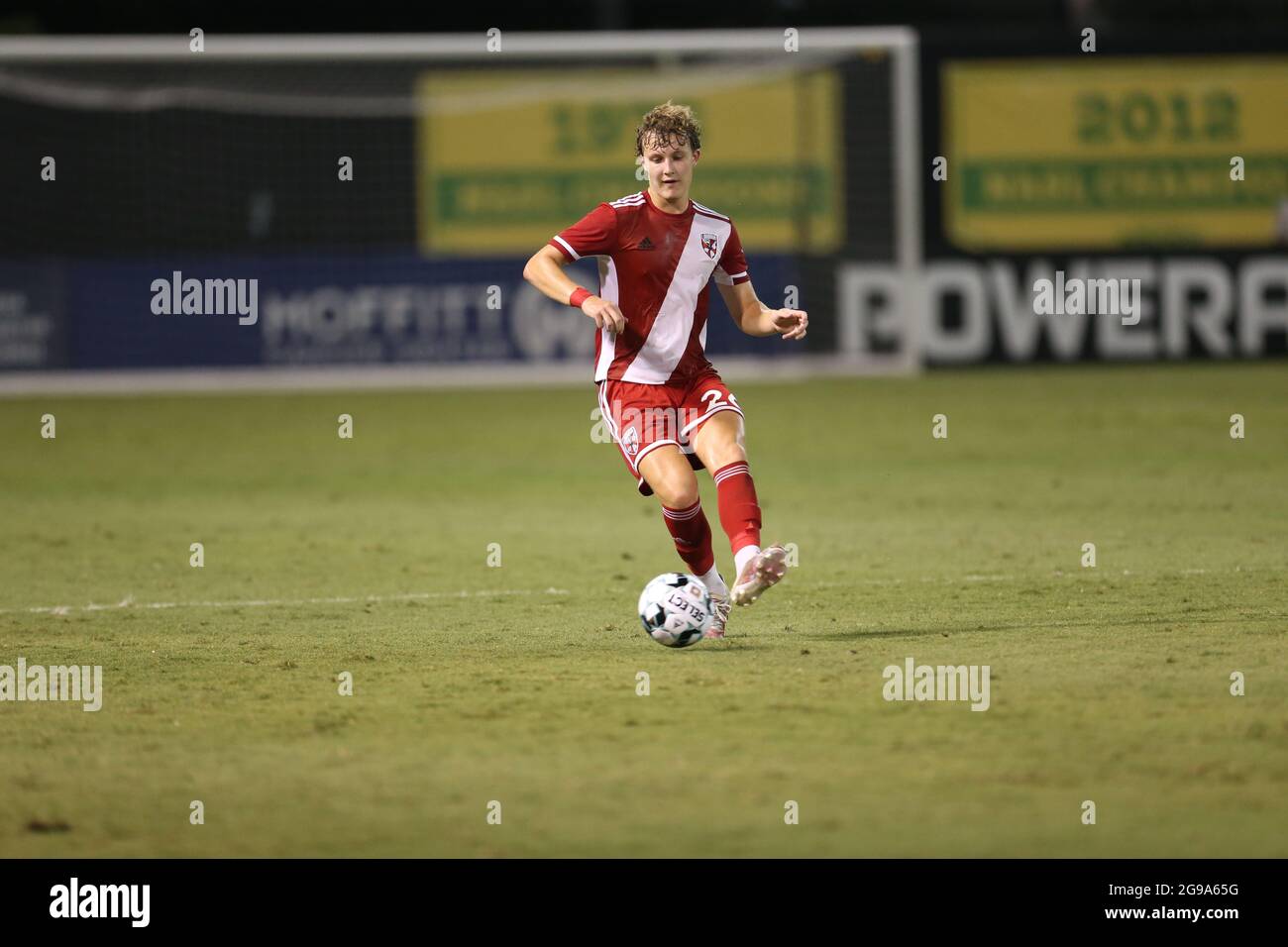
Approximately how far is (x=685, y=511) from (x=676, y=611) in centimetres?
51

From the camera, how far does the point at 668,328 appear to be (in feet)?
29.1

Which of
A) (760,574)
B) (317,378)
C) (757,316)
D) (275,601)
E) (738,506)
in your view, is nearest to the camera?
(760,574)

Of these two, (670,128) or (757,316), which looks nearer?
(670,128)

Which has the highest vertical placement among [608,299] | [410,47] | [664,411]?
[410,47]

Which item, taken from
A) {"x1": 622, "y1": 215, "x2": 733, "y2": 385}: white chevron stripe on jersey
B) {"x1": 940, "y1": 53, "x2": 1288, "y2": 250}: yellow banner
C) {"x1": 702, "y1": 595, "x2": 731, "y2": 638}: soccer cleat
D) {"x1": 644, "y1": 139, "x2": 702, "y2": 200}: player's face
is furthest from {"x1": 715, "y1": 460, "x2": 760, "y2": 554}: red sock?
{"x1": 940, "y1": 53, "x2": 1288, "y2": 250}: yellow banner

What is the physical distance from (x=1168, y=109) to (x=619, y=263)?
63.3ft

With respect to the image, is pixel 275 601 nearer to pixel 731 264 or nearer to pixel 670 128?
pixel 731 264

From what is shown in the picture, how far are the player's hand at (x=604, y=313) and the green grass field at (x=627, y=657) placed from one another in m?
1.42

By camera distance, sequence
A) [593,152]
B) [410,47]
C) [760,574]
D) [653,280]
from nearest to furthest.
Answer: [760,574], [653,280], [410,47], [593,152]

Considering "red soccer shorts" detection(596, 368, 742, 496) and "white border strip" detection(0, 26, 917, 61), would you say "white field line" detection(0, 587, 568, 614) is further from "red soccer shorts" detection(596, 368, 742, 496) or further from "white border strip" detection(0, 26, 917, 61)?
"white border strip" detection(0, 26, 917, 61)

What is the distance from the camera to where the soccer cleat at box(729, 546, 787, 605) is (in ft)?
25.9

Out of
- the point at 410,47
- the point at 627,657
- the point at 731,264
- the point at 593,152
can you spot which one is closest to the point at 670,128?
the point at 731,264
